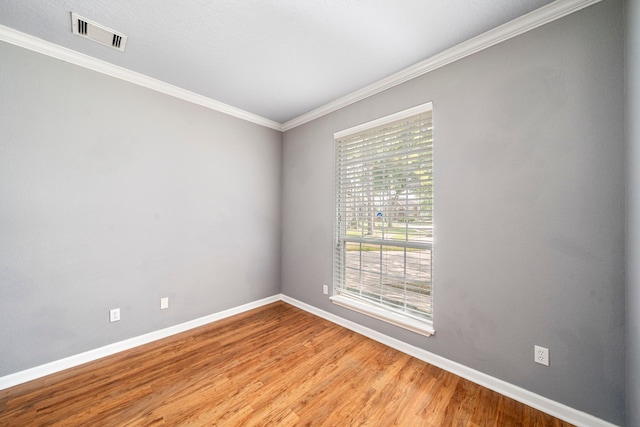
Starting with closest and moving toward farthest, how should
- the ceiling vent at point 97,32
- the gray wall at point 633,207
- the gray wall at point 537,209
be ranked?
the gray wall at point 633,207
the gray wall at point 537,209
the ceiling vent at point 97,32

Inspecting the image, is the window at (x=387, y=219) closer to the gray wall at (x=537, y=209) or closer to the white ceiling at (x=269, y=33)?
the gray wall at (x=537, y=209)

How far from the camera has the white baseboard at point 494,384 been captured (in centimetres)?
153

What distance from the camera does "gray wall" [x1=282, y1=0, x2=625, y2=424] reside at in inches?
57.7

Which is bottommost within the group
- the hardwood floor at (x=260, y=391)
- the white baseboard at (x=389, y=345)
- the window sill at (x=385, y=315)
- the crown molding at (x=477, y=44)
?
the hardwood floor at (x=260, y=391)

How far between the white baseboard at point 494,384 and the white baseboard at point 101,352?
1707 millimetres

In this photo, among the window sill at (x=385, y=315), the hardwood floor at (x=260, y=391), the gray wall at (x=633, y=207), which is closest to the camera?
the gray wall at (x=633, y=207)

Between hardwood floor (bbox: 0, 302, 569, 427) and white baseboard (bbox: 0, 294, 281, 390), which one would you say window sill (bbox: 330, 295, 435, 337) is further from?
white baseboard (bbox: 0, 294, 281, 390)

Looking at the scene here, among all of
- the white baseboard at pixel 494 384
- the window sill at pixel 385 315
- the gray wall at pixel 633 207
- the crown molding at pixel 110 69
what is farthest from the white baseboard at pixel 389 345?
the crown molding at pixel 110 69

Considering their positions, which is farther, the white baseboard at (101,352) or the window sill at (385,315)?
the window sill at (385,315)

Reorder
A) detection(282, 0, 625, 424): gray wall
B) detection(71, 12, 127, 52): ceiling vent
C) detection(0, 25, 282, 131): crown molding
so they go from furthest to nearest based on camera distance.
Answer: detection(0, 25, 282, 131): crown molding → detection(71, 12, 127, 52): ceiling vent → detection(282, 0, 625, 424): gray wall

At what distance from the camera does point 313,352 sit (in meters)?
2.35

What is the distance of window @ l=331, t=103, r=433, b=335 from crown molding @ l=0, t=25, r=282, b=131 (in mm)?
1554

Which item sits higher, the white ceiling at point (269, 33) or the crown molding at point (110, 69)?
the white ceiling at point (269, 33)

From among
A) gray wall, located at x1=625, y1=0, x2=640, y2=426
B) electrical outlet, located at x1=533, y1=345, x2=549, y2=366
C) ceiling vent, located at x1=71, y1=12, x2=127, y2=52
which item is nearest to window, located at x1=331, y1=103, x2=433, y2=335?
electrical outlet, located at x1=533, y1=345, x2=549, y2=366
